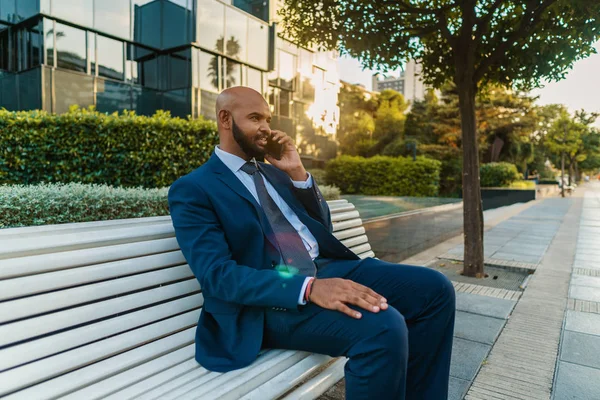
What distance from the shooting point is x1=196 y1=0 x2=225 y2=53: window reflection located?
13992 mm

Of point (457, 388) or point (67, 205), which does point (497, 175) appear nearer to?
point (457, 388)

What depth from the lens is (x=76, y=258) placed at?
1.65m

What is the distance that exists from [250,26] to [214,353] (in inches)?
642

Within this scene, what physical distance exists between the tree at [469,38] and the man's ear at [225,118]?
315 cm

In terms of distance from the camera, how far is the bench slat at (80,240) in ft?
4.98

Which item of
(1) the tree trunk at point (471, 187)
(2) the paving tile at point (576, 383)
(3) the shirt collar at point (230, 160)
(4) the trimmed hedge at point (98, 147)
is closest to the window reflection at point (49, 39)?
(4) the trimmed hedge at point (98, 147)

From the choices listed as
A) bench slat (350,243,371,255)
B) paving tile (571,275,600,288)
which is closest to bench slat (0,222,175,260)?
bench slat (350,243,371,255)

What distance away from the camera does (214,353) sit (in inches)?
71.4

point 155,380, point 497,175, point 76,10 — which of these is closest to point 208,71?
point 76,10

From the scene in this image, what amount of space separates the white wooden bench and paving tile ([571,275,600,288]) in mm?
4362

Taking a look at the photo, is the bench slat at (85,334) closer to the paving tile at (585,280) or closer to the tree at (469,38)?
the tree at (469,38)

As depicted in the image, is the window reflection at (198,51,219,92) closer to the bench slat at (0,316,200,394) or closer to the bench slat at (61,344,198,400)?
the bench slat at (0,316,200,394)

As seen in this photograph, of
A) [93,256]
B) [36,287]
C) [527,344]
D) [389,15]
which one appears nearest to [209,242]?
[93,256]

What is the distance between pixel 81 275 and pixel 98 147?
19.6 ft
